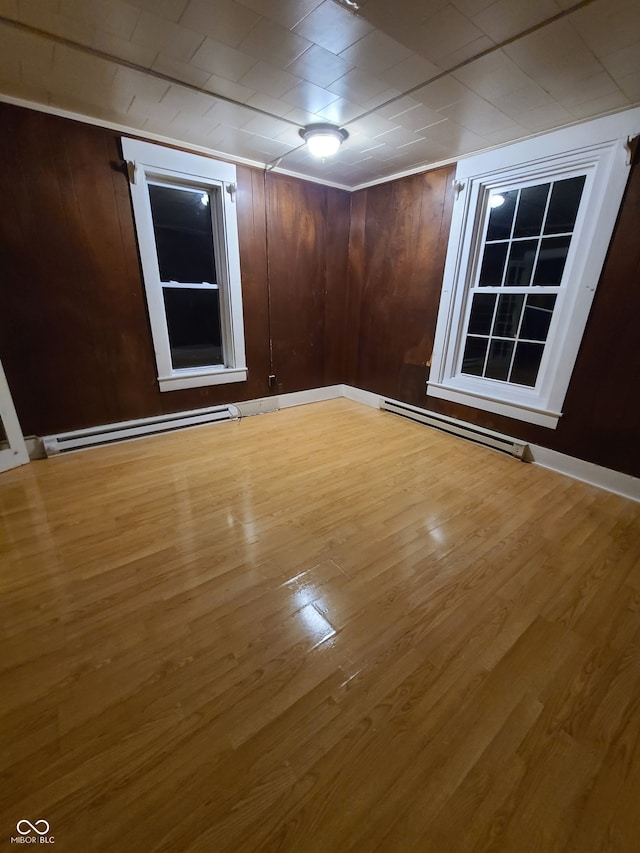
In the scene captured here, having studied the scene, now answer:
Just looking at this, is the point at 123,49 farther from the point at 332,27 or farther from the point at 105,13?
the point at 332,27

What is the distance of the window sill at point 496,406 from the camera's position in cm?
275

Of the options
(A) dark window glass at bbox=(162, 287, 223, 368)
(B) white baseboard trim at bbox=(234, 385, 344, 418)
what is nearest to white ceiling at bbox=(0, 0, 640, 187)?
(A) dark window glass at bbox=(162, 287, 223, 368)

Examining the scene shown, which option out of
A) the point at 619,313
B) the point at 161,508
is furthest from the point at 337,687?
the point at 619,313

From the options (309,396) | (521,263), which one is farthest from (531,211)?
(309,396)

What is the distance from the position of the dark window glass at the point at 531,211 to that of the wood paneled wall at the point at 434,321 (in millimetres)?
580

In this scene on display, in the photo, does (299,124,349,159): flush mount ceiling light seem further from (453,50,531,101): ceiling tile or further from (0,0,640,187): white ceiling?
(453,50,531,101): ceiling tile

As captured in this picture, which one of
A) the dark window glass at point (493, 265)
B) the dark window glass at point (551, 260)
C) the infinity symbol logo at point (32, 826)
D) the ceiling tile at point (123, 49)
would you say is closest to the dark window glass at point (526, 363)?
the dark window glass at point (551, 260)

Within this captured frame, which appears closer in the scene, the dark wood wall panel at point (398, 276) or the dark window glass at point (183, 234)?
the dark window glass at point (183, 234)

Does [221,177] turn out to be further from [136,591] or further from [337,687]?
[337,687]

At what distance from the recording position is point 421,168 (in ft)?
10.7

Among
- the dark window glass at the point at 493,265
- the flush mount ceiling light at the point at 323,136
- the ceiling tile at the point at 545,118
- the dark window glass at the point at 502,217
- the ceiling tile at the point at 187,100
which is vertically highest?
the ceiling tile at the point at 187,100

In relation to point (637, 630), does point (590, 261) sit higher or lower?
higher

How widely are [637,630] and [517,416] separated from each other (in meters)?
1.78

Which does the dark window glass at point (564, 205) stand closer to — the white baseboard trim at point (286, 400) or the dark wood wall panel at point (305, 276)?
the dark wood wall panel at point (305, 276)
